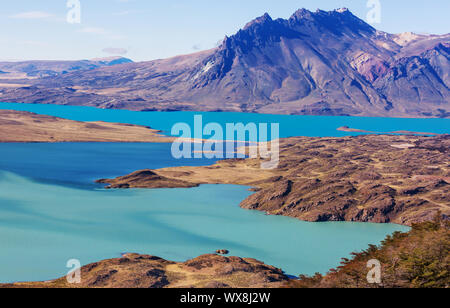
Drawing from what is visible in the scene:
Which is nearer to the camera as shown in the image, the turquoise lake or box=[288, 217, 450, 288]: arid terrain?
box=[288, 217, 450, 288]: arid terrain

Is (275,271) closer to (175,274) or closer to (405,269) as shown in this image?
(175,274)

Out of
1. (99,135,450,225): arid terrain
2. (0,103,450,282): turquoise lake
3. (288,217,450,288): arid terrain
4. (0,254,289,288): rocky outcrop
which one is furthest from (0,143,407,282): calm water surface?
(288,217,450,288): arid terrain

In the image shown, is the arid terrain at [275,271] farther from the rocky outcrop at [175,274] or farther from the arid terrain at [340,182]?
the arid terrain at [340,182]

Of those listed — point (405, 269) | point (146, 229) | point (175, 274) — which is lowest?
point (146, 229)

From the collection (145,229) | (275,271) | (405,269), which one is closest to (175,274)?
(275,271)

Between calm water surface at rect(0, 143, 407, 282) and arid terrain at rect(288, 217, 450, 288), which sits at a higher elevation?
arid terrain at rect(288, 217, 450, 288)

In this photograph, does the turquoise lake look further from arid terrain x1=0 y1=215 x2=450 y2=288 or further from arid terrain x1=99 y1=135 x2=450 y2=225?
arid terrain x1=0 y1=215 x2=450 y2=288

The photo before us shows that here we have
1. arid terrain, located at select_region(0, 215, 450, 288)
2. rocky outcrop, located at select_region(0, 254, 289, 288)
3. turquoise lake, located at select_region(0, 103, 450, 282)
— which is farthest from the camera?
turquoise lake, located at select_region(0, 103, 450, 282)
